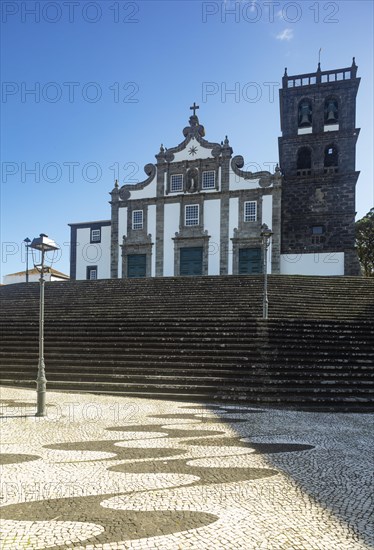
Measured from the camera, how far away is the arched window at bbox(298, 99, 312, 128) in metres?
30.2

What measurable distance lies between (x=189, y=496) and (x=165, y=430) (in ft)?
9.86

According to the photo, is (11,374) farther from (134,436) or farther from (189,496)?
(189,496)

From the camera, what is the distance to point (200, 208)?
94.6ft

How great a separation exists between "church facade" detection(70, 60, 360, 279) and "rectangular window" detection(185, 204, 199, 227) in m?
0.07

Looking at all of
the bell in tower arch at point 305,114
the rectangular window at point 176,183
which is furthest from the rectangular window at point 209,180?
the bell in tower arch at point 305,114

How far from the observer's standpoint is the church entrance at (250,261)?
2719 cm

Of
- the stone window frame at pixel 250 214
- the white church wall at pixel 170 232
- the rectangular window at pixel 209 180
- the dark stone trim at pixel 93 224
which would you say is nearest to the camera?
the stone window frame at pixel 250 214

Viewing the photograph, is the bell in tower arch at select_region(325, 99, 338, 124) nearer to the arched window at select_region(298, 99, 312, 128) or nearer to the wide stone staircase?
the arched window at select_region(298, 99, 312, 128)

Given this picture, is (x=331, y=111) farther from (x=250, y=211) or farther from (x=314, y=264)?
(x=314, y=264)

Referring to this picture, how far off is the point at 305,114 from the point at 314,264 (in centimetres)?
1142

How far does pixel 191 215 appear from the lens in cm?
2908

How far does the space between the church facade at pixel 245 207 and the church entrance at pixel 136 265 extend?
2.8 inches

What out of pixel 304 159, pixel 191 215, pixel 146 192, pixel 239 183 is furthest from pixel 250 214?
pixel 146 192

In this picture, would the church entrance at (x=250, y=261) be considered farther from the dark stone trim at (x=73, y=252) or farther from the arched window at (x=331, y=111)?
the dark stone trim at (x=73, y=252)
